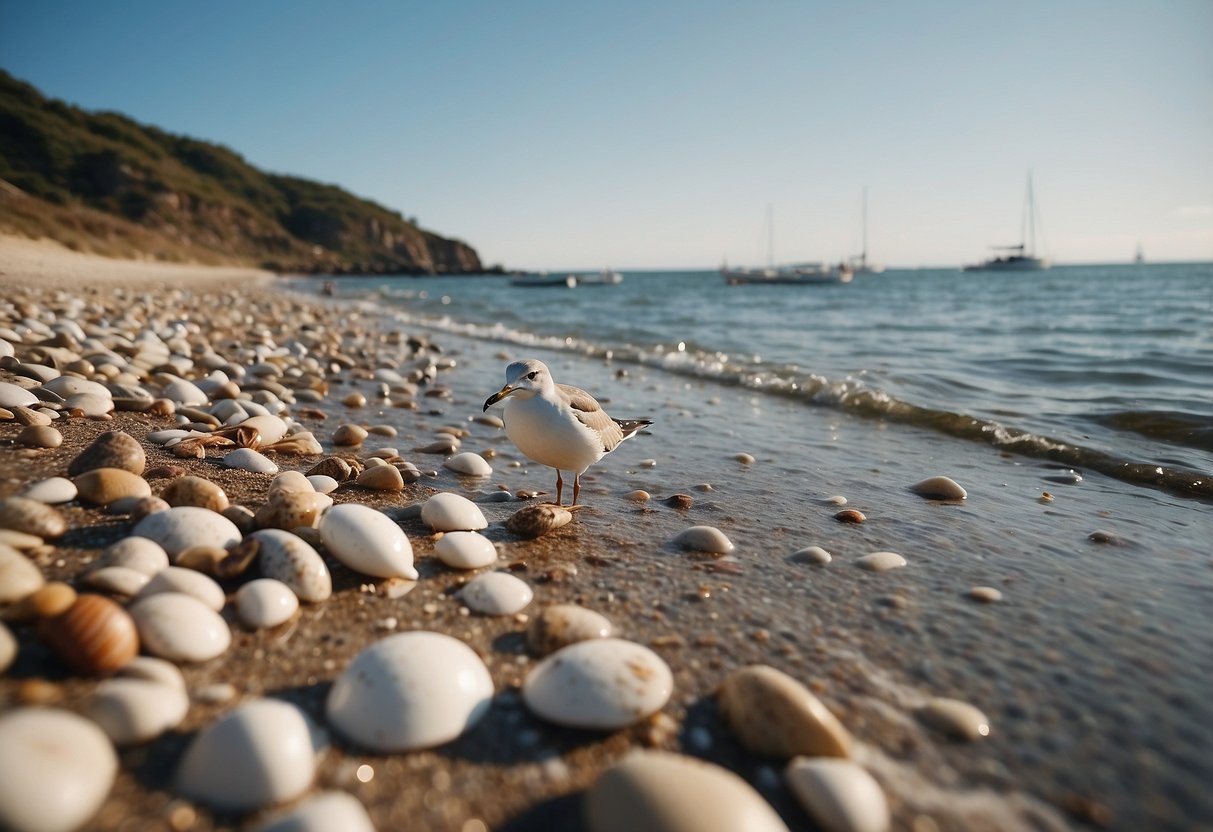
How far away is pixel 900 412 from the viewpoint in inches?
279

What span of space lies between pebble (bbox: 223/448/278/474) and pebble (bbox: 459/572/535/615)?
2049 mm

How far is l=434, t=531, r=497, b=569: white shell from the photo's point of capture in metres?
2.80

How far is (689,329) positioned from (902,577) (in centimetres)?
1508

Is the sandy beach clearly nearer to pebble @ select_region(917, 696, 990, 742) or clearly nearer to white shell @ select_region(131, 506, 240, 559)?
pebble @ select_region(917, 696, 990, 742)

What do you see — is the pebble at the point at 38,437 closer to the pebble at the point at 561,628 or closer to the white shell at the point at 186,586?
the white shell at the point at 186,586

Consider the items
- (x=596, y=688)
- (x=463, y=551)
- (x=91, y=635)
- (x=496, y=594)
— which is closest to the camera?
(x=91, y=635)

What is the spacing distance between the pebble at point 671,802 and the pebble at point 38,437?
3.73 meters

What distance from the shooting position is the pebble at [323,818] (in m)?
1.24

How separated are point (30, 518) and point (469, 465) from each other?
2493 millimetres

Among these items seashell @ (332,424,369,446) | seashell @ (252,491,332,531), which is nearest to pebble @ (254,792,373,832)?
seashell @ (252,491,332,531)

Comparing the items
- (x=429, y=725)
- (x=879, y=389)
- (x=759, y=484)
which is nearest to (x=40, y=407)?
(x=429, y=725)

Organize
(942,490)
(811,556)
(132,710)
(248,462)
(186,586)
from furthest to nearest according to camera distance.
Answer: (942,490), (248,462), (811,556), (186,586), (132,710)

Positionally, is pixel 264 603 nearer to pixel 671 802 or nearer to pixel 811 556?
pixel 671 802

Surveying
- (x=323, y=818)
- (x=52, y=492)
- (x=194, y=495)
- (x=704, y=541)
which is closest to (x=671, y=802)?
(x=323, y=818)
